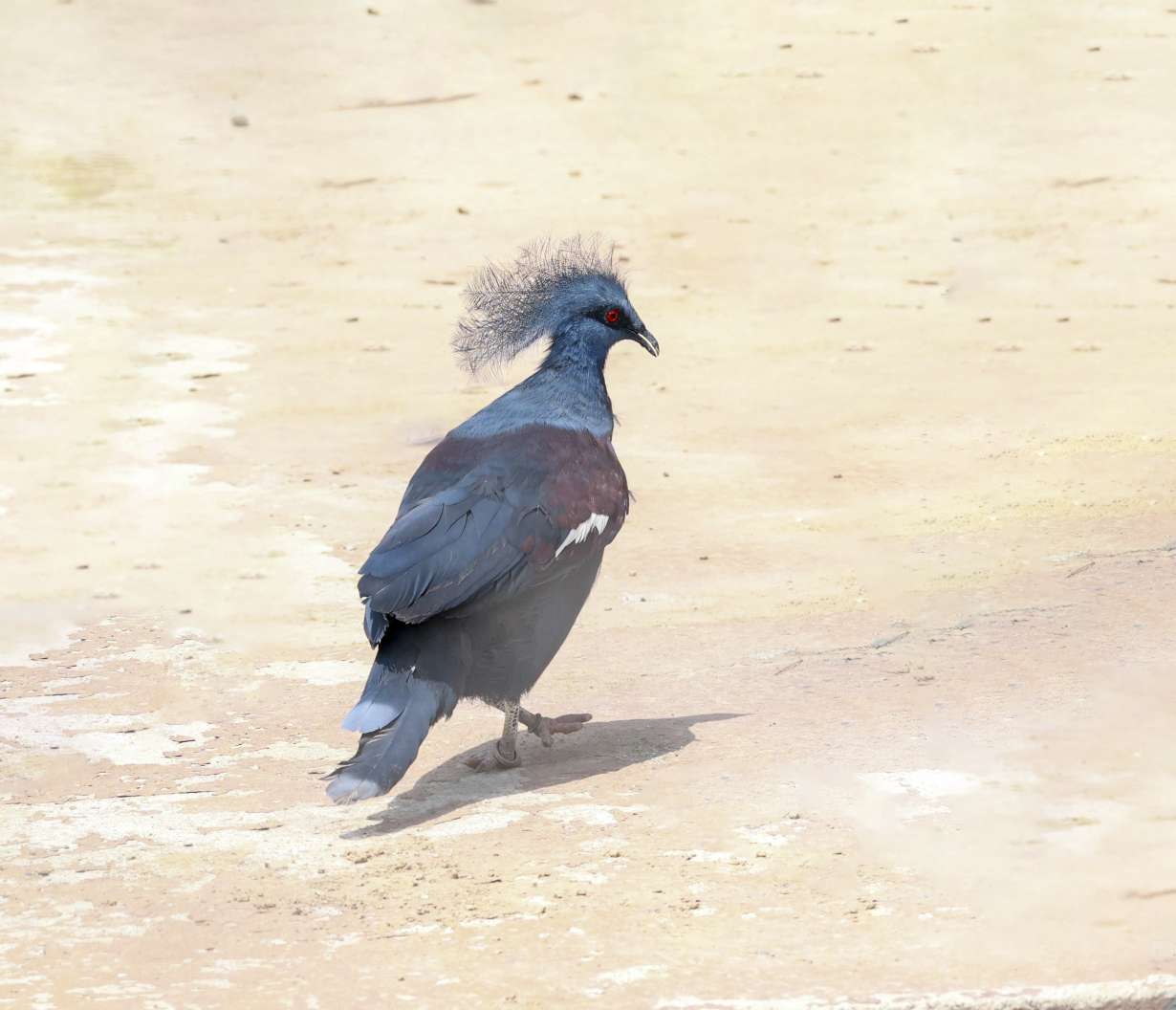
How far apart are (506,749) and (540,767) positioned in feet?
0.41

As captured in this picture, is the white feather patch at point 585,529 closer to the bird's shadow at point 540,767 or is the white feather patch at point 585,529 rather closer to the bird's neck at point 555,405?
the bird's neck at point 555,405

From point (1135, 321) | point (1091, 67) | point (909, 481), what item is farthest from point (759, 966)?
point (1091, 67)

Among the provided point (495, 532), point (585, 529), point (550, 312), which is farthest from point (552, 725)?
point (550, 312)

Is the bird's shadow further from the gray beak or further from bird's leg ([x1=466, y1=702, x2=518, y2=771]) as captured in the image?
the gray beak

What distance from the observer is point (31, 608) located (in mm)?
8305

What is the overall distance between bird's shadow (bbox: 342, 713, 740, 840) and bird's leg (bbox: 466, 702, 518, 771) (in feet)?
0.10

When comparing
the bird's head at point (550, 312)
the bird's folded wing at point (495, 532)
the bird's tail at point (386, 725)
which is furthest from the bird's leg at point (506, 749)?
the bird's head at point (550, 312)

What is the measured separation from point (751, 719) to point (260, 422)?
526cm

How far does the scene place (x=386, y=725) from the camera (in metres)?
5.64

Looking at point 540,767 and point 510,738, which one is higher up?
point 510,738

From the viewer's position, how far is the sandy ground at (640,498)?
16.0 feet

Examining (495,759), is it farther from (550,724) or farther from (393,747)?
(393,747)

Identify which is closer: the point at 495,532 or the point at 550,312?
the point at 495,532

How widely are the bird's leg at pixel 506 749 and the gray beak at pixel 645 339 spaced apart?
4.50 feet
